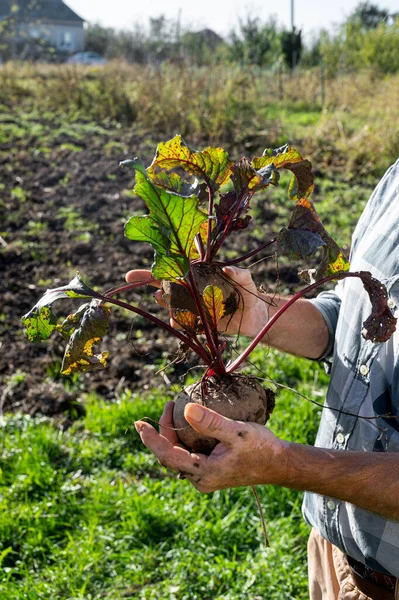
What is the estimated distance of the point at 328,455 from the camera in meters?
1.49

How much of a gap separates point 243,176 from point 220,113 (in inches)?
378

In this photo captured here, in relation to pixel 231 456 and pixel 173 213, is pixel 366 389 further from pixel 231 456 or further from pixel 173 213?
pixel 173 213

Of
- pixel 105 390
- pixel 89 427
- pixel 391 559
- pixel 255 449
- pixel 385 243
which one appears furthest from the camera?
pixel 105 390

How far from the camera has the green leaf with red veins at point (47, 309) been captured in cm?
155

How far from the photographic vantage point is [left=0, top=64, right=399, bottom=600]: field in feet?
9.20

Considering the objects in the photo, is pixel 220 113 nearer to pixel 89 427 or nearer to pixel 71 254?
pixel 71 254

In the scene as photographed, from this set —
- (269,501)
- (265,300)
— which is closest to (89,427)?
(269,501)

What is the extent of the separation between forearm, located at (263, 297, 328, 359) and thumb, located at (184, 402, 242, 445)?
2.00 feet

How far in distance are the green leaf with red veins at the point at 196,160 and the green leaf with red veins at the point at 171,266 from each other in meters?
0.29

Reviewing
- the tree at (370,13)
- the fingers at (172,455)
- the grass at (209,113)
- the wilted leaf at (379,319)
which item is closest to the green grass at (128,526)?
the fingers at (172,455)

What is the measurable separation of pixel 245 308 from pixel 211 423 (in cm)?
67

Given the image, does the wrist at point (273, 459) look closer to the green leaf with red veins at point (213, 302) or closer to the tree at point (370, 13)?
the green leaf with red veins at point (213, 302)

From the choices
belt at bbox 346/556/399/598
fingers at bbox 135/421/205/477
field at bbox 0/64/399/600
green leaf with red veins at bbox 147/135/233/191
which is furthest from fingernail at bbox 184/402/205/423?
belt at bbox 346/556/399/598

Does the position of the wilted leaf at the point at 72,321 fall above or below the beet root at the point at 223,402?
above
